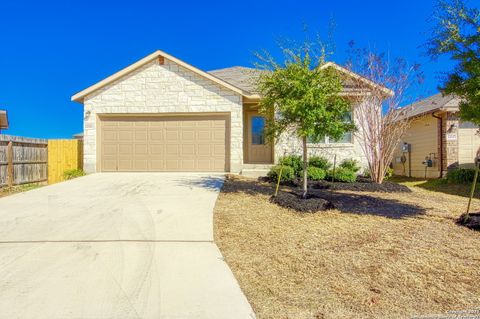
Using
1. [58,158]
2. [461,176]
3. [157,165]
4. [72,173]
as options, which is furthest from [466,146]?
[58,158]

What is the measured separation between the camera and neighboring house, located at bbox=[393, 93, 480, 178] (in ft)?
48.8

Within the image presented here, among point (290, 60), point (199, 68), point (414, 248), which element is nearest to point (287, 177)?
point (290, 60)

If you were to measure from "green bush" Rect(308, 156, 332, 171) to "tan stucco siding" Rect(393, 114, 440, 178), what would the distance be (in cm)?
527

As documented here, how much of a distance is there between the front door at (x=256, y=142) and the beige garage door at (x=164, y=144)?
1.84 m

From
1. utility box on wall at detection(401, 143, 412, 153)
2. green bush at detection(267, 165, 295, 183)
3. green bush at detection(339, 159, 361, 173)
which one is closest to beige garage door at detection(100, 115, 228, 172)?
green bush at detection(267, 165, 295, 183)

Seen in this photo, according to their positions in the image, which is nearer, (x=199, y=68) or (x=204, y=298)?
(x=204, y=298)

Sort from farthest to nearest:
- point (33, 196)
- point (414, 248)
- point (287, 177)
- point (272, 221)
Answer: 1. point (287, 177)
2. point (33, 196)
3. point (272, 221)
4. point (414, 248)

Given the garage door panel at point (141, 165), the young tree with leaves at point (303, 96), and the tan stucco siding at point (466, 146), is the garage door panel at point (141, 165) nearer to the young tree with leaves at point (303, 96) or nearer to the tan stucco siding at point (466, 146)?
the young tree with leaves at point (303, 96)

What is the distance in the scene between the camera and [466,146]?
49.2 ft

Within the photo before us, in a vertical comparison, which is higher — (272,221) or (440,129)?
(440,129)

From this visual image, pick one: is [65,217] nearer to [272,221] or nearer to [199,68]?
[272,221]

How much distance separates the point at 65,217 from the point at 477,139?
1534 cm

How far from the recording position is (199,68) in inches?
560

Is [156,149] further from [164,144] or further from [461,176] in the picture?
[461,176]
